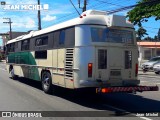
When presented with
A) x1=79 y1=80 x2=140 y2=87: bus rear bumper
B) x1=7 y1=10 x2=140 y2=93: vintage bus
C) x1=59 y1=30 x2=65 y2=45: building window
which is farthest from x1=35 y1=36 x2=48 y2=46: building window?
x1=79 y1=80 x2=140 y2=87: bus rear bumper

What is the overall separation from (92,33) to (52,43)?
2.73 meters

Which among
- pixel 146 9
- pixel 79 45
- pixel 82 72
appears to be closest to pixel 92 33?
pixel 79 45

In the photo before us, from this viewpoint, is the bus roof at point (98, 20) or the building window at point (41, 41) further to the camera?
the building window at point (41, 41)

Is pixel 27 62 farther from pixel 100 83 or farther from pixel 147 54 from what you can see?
pixel 147 54

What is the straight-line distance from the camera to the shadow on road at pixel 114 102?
10.9m

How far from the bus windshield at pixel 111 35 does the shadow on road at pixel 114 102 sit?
1922 mm

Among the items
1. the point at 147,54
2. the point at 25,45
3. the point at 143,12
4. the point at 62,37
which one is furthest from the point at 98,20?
the point at 147,54

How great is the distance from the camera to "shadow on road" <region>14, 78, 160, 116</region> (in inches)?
431

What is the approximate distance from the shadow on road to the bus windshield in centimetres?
192

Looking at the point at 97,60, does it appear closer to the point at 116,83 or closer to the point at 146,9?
the point at 116,83

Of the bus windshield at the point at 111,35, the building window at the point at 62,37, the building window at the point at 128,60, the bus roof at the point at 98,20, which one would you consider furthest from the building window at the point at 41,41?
the building window at the point at 128,60

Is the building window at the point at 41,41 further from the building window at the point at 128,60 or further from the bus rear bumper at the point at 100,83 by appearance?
the bus rear bumper at the point at 100,83

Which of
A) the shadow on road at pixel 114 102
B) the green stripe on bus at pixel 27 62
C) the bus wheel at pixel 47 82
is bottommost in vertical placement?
the shadow on road at pixel 114 102

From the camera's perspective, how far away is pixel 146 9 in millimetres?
35500
